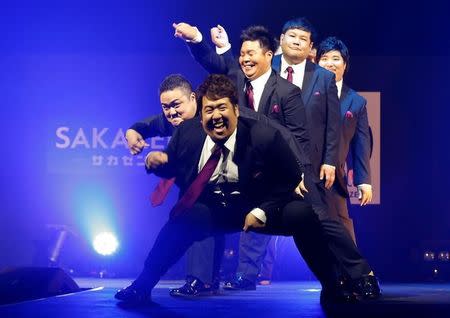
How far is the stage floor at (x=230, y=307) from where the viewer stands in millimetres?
3494

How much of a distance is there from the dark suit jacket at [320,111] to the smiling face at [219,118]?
84 cm

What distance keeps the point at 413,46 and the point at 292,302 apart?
318 cm

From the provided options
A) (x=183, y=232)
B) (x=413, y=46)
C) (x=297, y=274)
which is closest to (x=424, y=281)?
(x=297, y=274)

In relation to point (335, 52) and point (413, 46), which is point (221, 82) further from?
point (413, 46)

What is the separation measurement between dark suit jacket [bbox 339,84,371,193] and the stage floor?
73 cm

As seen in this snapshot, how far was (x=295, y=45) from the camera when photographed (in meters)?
4.89

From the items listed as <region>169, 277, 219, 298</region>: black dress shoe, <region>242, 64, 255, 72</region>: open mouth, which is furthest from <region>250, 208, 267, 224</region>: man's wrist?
<region>242, 64, 255, 72</region>: open mouth

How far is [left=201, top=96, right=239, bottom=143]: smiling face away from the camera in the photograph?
3.88m

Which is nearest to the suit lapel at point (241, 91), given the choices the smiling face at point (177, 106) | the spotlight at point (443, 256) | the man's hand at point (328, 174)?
the smiling face at point (177, 106)

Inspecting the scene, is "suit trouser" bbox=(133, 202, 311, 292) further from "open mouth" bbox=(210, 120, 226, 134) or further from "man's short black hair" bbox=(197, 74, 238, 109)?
"man's short black hair" bbox=(197, 74, 238, 109)

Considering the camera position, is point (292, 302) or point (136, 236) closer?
point (292, 302)

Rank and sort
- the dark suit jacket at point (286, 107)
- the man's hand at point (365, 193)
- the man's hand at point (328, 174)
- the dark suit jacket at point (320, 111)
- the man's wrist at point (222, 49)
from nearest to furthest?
the dark suit jacket at point (286, 107) → the man's hand at point (328, 174) → the dark suit jacket at point (320, 111) → the man's hand at point (365, 193) → the man's wrist at point (222, 49)

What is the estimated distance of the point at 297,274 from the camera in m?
6.80

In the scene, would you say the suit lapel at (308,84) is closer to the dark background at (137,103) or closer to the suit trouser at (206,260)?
the suit trouser at (206,260)
